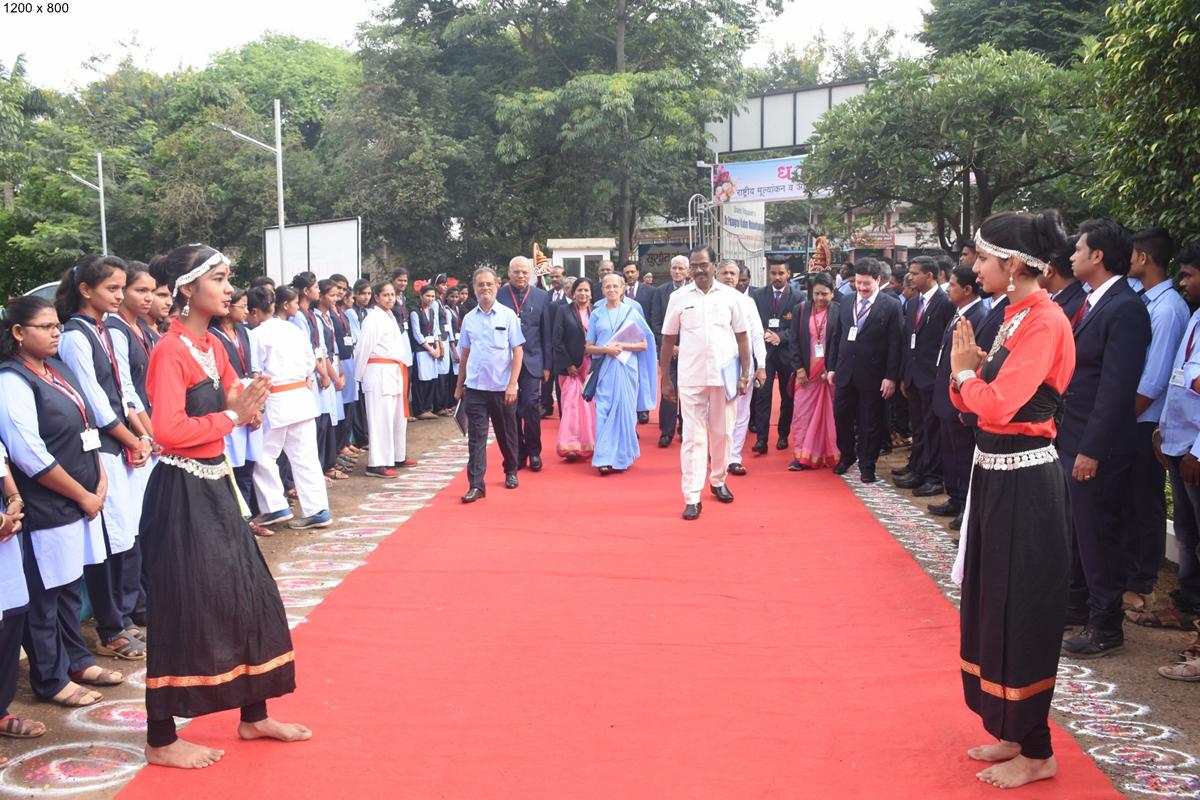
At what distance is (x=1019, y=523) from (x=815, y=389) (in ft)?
21.1

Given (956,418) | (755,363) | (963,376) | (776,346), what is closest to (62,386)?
(963,376)

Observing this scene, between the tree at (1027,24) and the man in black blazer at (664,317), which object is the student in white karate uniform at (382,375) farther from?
the tree at (1027,24)

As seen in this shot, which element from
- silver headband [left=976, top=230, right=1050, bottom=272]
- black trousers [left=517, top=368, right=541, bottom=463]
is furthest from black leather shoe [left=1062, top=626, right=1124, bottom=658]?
black trousers [left=517, top=368, right=541, bottom=463]

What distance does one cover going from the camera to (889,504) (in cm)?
827

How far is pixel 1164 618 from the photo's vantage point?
17.0 feet

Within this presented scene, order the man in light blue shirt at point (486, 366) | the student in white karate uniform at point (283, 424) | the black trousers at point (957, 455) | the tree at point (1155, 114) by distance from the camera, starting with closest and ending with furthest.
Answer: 1. the tree at point (1155, 114)
2. the black trousers at point (957, 455)
3. the student in white karate uniform at point (283, 424)
4. the man in light blue shirt at point (486, 366)

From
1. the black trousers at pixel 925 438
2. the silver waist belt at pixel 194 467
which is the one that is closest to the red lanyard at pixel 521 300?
the black trousers at pixel 925 438

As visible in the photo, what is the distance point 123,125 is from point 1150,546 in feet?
131

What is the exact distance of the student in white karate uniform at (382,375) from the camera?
949 cm

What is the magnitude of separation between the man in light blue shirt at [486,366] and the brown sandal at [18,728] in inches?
182

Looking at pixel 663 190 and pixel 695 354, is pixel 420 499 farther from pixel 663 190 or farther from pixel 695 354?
pixel 663 190

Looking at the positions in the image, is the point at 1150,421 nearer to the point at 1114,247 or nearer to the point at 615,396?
the point at 1114,247

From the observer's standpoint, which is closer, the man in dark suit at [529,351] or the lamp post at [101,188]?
the man in dark suit at [529,351]

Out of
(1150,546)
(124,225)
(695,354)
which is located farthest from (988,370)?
(124,225)
